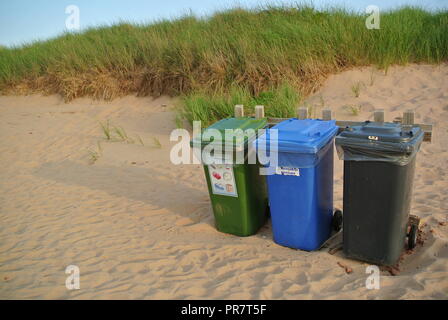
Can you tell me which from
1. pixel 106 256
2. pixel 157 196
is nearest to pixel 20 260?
pixel 106 256

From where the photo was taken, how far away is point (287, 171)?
3.60 metres

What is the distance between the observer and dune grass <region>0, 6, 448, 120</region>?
876cm

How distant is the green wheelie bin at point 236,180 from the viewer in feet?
12.6

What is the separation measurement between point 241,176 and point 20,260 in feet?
8.00

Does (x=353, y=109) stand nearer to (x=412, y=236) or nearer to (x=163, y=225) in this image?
(x=412, y=236)

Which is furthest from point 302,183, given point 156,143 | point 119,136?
point 119,136

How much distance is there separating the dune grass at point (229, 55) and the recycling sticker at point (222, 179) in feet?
11.2

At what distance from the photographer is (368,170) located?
3275 mm

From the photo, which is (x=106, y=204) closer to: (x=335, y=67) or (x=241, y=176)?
(x=241, y=176)

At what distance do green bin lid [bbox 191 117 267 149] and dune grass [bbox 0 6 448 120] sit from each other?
121 inches
